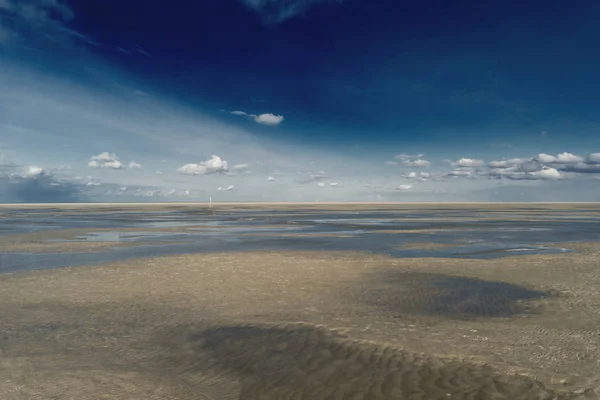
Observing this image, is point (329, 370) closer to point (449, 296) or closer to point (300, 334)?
point (300, 334)

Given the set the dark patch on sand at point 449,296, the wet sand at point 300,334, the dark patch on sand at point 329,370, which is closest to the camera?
the dark patch on sand at point 329,370

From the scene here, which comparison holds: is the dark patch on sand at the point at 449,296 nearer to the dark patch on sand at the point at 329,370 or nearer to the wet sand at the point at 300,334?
the wet sand at the point at 300,334

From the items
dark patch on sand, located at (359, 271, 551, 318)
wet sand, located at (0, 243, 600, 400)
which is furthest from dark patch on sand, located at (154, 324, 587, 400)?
dark patch on sand, located at (359, 271, 551, 318)

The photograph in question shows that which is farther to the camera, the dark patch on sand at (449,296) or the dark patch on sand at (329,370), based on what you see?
the dark patch on sand at (449,296)

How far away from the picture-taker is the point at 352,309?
12578mm

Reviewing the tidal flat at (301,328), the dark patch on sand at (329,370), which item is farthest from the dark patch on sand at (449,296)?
the dark patch on sand at (329,370)

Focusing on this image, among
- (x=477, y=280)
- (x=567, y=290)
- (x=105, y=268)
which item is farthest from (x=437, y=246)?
(x=105, y=268)

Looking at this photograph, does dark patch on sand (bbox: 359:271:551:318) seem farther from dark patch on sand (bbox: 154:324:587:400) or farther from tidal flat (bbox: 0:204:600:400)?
dark patch on sand (bbox: 154:324:587:400)

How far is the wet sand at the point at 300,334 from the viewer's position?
7.60m

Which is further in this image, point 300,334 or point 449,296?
point 449,296

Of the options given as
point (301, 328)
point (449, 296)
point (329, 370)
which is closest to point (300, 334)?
point (301, 328)

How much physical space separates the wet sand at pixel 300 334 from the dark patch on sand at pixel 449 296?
77 mm

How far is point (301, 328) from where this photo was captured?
35.4 ft

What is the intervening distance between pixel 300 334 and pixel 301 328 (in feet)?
1.44
